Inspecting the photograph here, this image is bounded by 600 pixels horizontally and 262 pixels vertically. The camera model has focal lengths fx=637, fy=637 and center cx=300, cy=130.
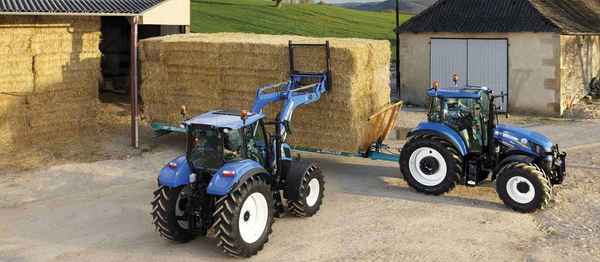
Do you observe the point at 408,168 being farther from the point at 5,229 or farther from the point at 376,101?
the point at 5,229

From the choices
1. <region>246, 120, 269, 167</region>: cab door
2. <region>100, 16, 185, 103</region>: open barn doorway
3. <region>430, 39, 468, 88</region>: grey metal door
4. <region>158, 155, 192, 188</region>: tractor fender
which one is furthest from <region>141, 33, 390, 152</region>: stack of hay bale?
<region>430, 39, 468, 88</region>: grey metal door

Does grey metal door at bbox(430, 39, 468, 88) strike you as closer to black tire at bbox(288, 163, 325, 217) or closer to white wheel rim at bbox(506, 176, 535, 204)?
white wheel rim at bbox(506, 176, 535, 204)

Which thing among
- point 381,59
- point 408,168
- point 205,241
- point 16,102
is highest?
point 381,59

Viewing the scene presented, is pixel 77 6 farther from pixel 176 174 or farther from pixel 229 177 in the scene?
pixel 229 177

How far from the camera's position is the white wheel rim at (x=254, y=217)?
8.87 meters

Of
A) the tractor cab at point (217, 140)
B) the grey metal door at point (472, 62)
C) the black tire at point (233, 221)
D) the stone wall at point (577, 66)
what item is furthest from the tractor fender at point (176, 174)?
the stone wall at point (577, 66)

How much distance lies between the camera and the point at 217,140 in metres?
9.05

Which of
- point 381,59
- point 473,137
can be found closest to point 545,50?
point 381,59

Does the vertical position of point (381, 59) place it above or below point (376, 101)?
above

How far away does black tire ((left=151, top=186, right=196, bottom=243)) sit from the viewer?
9086 mm

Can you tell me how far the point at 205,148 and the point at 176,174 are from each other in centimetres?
55

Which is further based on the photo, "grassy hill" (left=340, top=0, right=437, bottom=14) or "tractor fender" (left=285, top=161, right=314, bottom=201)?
"grassy hill" (left=340, top=0, right=437, bottom=14)

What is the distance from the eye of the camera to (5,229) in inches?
411

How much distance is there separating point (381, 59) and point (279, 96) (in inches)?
145
